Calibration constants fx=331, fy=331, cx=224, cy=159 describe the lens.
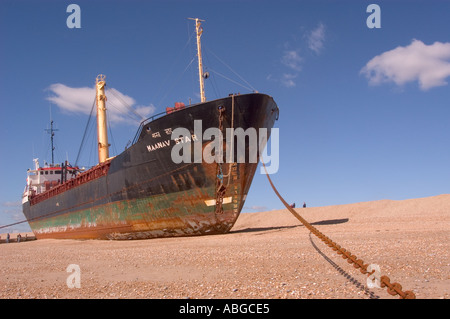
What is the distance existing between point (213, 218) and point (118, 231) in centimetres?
622

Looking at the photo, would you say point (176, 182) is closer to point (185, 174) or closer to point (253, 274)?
point (185, 174)

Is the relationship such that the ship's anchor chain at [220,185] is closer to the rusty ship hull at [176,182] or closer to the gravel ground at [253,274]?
the rusty ship hull at [176,182]

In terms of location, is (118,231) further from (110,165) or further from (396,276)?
(396,276)

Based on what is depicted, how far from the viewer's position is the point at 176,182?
14.1m

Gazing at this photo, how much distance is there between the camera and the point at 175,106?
14.6 m

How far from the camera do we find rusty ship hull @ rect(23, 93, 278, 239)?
1340 cm

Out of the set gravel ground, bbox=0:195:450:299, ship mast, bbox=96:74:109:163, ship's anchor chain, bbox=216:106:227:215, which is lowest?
gravel ground, bbox=0:195:450:299

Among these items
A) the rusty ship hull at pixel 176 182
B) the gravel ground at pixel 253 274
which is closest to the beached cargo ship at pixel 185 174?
the rusty ship hull at pixel 176 182

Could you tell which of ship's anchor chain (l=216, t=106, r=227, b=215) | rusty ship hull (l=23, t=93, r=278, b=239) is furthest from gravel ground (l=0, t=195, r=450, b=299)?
rusty ship hull (l=23, t=93, r=278, b=239)

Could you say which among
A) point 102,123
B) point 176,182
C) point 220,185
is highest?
point 102,123

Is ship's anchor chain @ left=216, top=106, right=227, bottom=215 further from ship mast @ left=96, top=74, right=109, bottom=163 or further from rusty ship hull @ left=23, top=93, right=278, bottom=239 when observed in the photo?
ship mast @ left=96, top=74, right=109, bottom=163

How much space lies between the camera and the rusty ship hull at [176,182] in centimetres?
1340

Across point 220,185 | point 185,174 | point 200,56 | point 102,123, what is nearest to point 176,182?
point 185,174

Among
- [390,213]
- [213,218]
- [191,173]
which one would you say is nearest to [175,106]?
[191,173]
